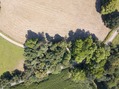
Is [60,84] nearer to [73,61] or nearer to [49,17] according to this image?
[73,61]

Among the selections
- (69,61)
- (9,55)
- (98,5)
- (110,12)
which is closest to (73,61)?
(69,61)

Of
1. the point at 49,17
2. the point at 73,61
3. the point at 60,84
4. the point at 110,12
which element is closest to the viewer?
the point at 110,12

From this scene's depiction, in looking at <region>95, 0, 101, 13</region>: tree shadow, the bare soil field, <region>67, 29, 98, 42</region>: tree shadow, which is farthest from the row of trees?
<region>95, 0, 101, 13</region>: tree shadow

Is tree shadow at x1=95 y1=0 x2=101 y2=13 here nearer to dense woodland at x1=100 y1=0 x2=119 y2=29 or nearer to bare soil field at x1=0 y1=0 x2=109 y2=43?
bare soil field at x1=0 y1=0 x2=109 y2=43

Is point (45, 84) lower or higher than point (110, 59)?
higher

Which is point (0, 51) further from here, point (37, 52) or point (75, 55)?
point (75, 55)

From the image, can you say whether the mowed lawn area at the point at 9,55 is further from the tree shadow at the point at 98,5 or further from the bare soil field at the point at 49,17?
the tree shadow at the point at 98,5

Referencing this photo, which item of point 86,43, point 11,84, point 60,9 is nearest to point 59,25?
point 60,9
